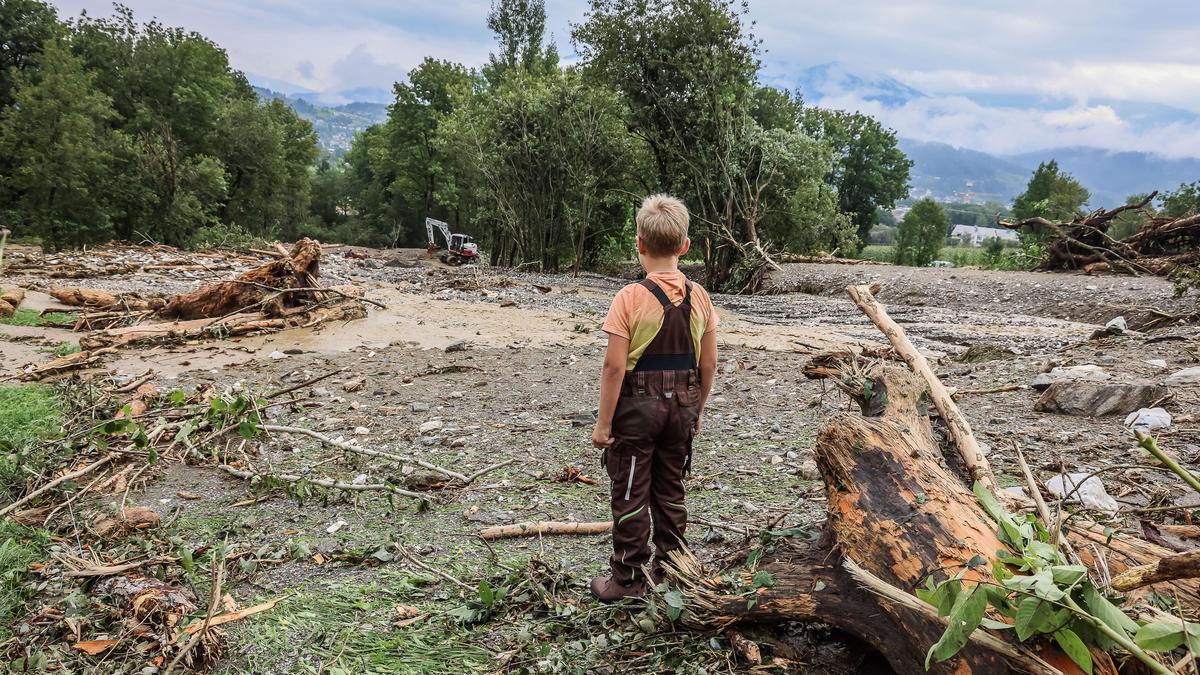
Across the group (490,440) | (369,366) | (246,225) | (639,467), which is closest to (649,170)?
(369,366)

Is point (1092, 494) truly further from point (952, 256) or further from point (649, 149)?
point (952, 256)

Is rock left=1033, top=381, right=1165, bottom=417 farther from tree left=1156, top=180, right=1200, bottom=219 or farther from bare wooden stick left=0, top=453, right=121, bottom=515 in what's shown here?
tree left=1156, top=180, right=1200, bottom=219

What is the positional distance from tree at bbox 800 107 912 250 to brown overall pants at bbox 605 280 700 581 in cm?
4644

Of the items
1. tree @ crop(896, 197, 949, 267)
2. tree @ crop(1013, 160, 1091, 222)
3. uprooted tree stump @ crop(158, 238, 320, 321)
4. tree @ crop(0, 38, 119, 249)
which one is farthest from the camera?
tree @ crop(1013, 160, 1091, 222)

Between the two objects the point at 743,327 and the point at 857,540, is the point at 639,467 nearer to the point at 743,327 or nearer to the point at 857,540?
the point at 857,540

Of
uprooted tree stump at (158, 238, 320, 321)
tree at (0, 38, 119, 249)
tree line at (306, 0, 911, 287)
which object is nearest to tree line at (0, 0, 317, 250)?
tree at (0, 38, 119, 249)

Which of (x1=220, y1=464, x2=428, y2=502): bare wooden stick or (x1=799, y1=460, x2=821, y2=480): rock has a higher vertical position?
(x1=799, y1=460, x2=821, y2=480): rock

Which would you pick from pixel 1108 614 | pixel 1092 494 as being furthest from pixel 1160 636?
pixel 1092 494

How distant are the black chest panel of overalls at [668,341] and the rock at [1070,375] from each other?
423 centimetres

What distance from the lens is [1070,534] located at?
7.77ft

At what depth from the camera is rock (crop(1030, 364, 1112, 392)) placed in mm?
5685

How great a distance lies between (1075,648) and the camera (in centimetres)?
158

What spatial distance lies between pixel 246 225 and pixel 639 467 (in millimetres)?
43457

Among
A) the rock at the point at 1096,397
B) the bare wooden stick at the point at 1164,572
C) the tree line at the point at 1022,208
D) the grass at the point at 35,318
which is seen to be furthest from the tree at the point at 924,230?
the bare wooden stick at the point at 1164,572
